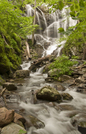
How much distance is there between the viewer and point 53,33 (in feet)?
81.8

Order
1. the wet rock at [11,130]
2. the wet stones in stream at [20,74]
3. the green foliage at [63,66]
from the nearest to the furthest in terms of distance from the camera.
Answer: the wet rock at [11,130] → the green foliage at [63,66] → the wet stones in stream at [20,74]

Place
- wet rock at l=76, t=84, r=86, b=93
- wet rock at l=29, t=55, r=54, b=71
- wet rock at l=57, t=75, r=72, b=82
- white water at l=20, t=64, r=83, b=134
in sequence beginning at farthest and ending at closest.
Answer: wet rock at l=29, t=55, r=54, b=71 → wet rock at l=57, t=75, r=72, b=82 → wet rock at l=76, t=84, r=86, b=93 → white water at l=20, t=64, r=83, b=134

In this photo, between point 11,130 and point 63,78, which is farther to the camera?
point 63,78

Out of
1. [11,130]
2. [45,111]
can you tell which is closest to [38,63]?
[45,111]

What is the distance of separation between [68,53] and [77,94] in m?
10.6

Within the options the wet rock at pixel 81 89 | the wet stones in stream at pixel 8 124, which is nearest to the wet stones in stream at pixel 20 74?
the wet rock at pixel 81 89

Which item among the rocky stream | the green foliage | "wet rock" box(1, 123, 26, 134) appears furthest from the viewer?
the green foliage

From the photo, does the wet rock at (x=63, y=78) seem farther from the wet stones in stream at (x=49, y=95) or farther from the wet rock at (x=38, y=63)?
the wet rock at (x=38, y=63)

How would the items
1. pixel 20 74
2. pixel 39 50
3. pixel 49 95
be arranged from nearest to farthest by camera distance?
pixel 49 95
pixel 20 74
pixel 39 50

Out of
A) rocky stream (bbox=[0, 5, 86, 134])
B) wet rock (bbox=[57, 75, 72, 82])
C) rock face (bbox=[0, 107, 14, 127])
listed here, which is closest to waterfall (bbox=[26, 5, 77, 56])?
wet rock (bbox=[57, 75, 72, 82])

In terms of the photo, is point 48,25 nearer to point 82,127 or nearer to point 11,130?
point 82,127

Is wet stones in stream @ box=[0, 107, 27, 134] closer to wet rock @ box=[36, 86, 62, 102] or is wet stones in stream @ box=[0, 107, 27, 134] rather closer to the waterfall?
wet rock @ box=[36, 86, 62, 102]

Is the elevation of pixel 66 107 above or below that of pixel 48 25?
below

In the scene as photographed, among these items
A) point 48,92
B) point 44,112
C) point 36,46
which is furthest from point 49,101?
point 36,46
